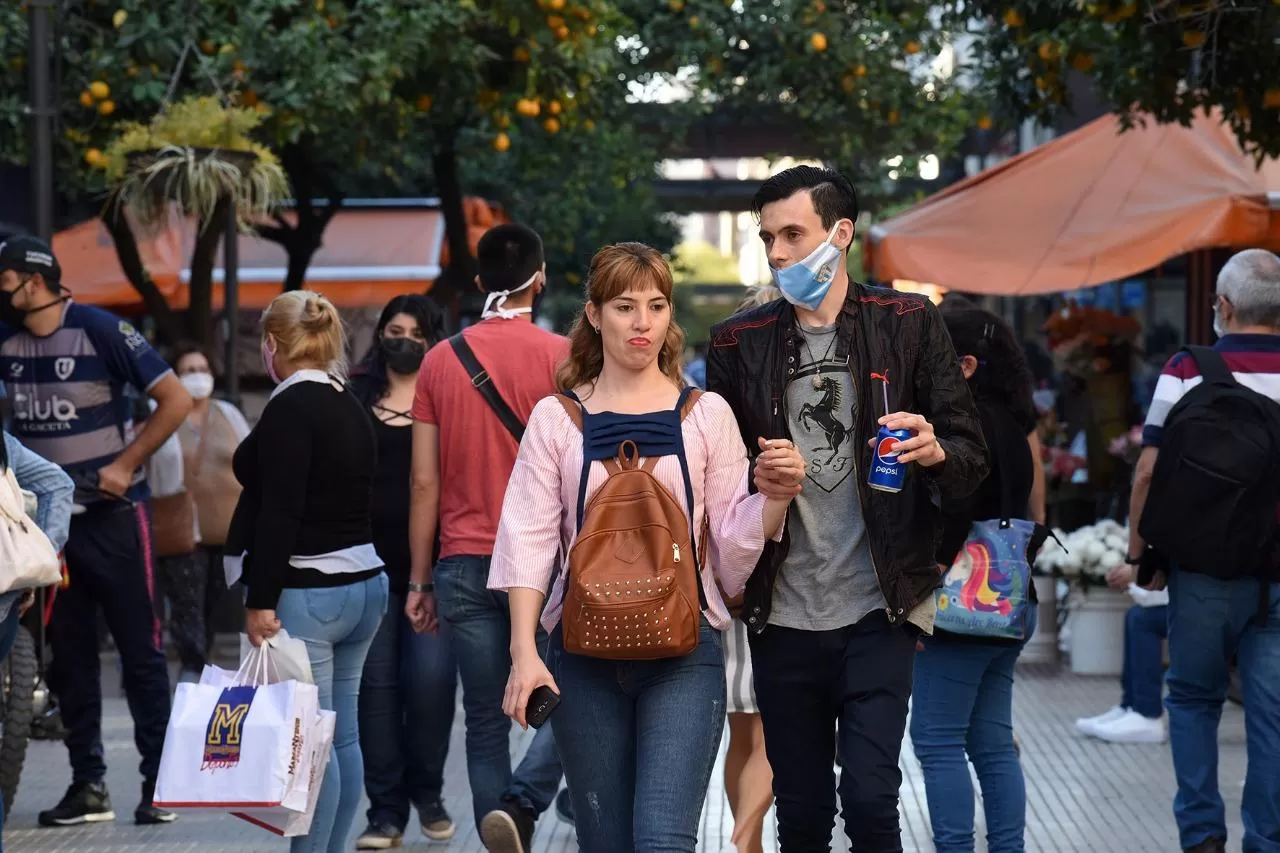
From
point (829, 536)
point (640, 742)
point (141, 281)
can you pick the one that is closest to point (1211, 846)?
point (829, 536)

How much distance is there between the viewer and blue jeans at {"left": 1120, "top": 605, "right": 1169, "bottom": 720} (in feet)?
29.6

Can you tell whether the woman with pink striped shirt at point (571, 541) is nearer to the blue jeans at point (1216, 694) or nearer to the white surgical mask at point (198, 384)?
the blue jeans at point (1216, 694)

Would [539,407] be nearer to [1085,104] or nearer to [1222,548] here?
[1222,548]

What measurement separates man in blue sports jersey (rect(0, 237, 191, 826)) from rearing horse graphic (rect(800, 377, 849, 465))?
3465 millimetres

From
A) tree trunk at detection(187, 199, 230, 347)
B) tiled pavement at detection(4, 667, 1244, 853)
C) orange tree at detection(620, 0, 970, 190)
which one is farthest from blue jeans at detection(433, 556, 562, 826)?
orange tree at detection(620, 0, 970, 190)

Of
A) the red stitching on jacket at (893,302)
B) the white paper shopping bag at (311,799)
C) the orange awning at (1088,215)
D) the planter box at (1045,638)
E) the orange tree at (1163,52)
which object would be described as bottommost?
the planter box at (1045,638)

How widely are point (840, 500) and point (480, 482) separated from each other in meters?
1.84

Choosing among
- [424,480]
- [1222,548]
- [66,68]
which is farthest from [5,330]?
[66,68]

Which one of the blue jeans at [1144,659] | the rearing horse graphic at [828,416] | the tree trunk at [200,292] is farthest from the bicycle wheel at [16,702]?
the tree trunk at [200,292]

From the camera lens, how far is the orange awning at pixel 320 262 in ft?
63.7

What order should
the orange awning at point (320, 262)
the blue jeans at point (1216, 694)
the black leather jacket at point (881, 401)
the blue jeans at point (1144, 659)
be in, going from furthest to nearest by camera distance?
the orange awning at point (320, 262) < the blue jeans at point (1144, 659) < the blue jeans at point (1216, 694) < the black leather jacket at point (881, 401)

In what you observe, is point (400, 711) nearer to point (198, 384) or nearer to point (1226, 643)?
point (1226, 643)

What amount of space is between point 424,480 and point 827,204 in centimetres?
203

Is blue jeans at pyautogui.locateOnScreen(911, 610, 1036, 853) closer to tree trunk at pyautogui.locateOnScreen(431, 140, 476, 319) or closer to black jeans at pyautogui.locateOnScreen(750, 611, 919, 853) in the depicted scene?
black jeans at pyautogui.locateOnScreen(750, 611, 919, 853)
